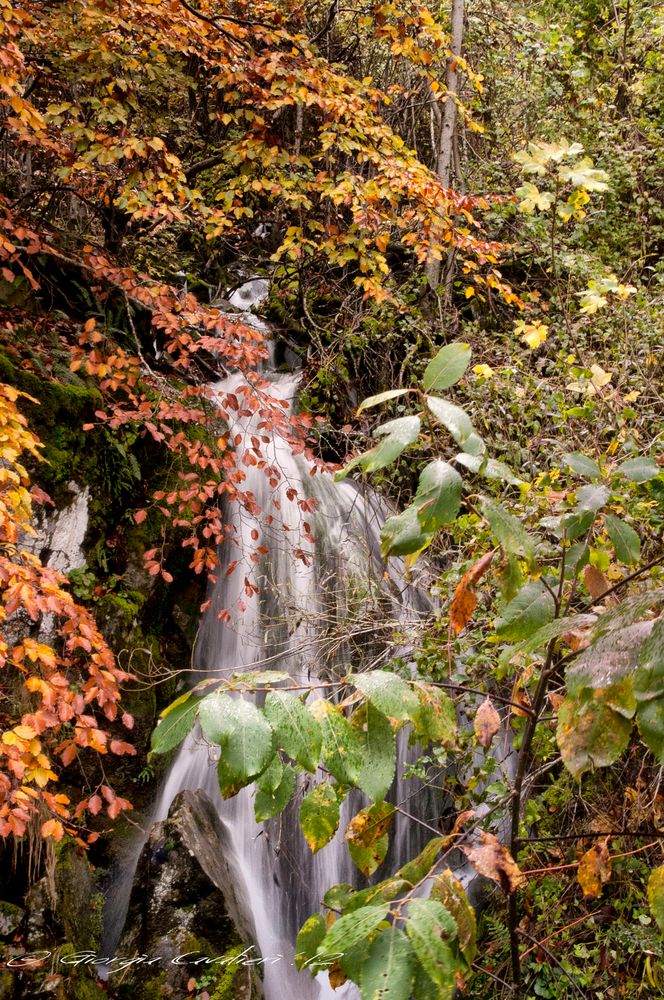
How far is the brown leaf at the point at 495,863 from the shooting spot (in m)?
1.17

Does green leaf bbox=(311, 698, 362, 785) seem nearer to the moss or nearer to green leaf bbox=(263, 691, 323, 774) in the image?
green leaf bbox=(263, 691, 323, 774)

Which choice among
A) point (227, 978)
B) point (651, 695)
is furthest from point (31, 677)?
point (651, 695)

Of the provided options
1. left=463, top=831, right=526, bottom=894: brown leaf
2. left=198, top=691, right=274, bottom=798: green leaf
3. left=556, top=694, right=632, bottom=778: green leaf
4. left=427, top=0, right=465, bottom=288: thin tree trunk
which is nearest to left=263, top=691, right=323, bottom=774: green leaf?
left=198, top=691, right=274, bottom=798: green leaf

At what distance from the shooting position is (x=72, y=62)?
4684mm

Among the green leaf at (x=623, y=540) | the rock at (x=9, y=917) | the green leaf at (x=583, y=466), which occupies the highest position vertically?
the green leaf at (x=583, y=466)

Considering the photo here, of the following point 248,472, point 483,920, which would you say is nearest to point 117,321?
point 248,472

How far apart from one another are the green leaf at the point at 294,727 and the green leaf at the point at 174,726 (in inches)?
3.9

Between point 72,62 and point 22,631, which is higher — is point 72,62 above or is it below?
above

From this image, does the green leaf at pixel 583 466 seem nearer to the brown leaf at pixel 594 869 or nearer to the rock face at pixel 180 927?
the brown leaf at pixel 594 869

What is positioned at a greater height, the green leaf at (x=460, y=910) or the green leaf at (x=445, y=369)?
the green leaf at (x=445, y=369)

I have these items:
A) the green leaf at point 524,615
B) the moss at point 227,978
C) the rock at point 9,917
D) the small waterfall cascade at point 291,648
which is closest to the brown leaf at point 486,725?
the green leaf at point 524,615

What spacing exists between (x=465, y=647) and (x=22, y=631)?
103 inches

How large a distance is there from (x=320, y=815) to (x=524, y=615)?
1.82ft

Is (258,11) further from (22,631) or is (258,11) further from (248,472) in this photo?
(22,631)
